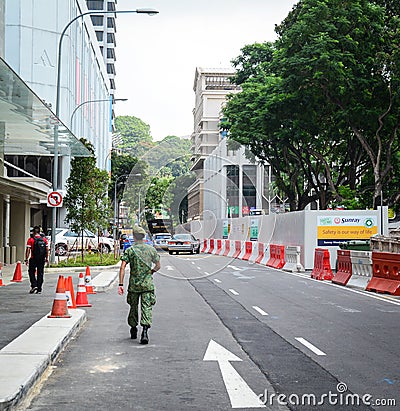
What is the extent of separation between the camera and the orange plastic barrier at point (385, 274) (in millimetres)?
19938

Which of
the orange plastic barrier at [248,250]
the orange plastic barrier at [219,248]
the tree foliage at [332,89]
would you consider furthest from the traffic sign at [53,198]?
the orange plastic barrier at [219,248]

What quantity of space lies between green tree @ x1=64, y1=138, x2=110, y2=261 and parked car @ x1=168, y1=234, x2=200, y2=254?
12.6 m

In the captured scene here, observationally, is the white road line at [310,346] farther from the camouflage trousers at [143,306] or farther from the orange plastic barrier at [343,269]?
the orange plastic barrier at [343,269]

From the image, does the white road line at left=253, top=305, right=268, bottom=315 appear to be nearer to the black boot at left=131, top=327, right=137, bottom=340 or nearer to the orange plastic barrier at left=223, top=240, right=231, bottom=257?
the black boot at left=131, top=327, right=137, bottom=340

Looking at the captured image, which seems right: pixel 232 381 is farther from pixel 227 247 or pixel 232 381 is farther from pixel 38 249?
pixel 227 247

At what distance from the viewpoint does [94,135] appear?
248 ft

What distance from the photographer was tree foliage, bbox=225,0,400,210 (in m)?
33.8

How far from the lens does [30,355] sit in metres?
9.74

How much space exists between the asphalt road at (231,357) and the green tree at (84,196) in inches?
553

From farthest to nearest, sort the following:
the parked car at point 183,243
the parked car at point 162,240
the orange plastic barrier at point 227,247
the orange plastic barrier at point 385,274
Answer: the orange plastic barrier at point 227,247, the parked car at point 183,243, the parked car at point 162,240, the orange plastic barrier at point 385,274

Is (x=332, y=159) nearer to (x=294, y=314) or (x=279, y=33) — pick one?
(x=279, y=33)

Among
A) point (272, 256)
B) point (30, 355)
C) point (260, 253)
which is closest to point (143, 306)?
point (30, 355)

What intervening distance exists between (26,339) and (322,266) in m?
16.9

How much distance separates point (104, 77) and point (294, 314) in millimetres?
80553
